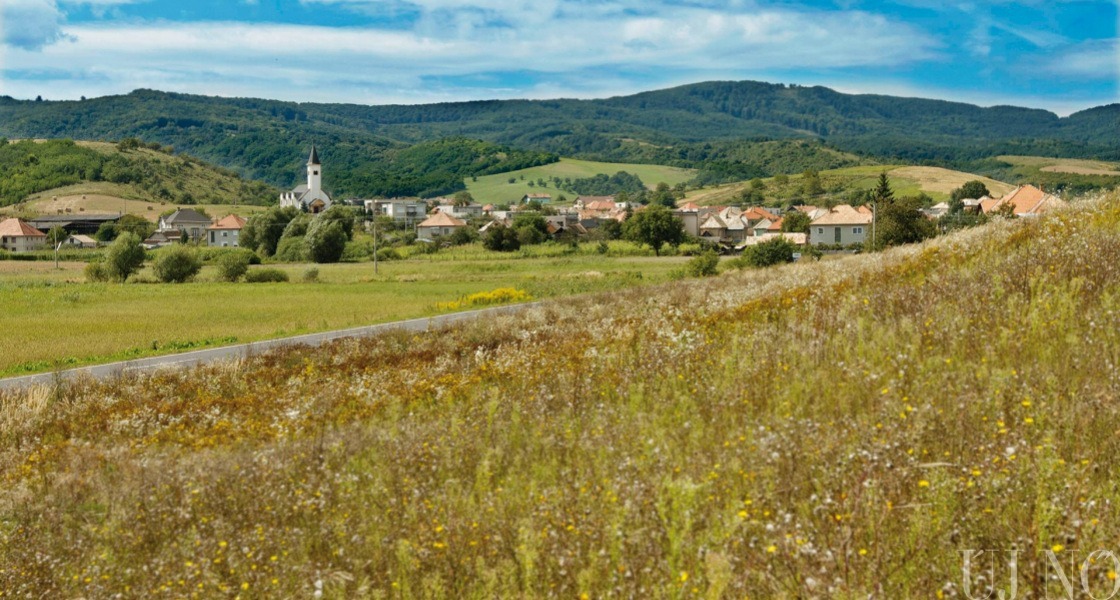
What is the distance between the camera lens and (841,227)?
3861 inches

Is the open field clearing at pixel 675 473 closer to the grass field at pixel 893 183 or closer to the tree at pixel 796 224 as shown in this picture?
the tree at pixel 796 224

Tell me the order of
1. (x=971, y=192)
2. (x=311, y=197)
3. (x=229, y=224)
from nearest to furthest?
(x=229, y=224), (x=971, y=192), (x=311, y=197)

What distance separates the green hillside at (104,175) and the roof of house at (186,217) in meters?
30.6

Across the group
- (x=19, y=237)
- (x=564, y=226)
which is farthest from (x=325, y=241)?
(x=564, y=226)

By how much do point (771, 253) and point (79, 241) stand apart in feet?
321

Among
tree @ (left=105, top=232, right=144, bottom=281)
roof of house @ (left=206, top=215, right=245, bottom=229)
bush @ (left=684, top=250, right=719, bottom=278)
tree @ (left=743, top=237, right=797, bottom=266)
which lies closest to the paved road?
bush @ (left=684, top=250, right=719, bottom=278)

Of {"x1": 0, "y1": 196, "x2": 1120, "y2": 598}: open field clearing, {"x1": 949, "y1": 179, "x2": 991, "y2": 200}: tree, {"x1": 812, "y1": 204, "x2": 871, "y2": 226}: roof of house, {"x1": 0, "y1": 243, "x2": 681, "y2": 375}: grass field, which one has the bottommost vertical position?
{"x1": 0, "y1": 243, "x2": 681, "y2": 375}: grass field

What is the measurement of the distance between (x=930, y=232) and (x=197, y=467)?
2505 inches

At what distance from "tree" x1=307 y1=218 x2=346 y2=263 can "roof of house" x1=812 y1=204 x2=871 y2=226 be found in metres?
55.5

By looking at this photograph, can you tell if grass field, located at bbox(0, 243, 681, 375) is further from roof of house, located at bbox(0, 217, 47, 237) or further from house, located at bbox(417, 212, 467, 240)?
house, located at bbox(417, 212, 467, 240)

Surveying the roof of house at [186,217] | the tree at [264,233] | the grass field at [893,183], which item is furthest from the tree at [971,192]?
the roof of house at [186,217]

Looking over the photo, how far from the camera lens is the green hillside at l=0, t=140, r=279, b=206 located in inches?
6353

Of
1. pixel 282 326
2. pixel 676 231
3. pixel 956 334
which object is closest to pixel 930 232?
pixel 676 231

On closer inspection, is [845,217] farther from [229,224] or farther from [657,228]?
[229,224]
